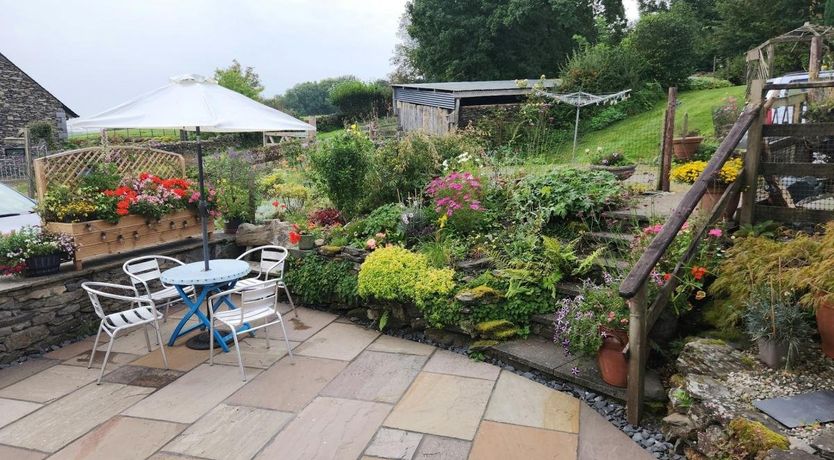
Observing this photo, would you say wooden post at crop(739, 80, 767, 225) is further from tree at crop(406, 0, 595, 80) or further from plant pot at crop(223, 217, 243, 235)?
tree at crop(406, 0, 595, 80)

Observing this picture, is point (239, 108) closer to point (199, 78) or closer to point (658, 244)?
point (199, 78)

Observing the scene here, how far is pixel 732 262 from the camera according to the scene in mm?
3520

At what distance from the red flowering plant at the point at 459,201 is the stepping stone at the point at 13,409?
12.2 feet

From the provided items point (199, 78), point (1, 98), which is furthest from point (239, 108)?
point (1, 98)

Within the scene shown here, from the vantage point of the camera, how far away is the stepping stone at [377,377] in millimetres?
3713

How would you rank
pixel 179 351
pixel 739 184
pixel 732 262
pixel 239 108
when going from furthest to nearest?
pixel 179 351 → pixel 239 108 → pixel 739 184 → pixel 732 262

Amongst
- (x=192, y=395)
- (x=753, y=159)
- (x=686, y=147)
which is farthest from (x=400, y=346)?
(x=686, y=147)

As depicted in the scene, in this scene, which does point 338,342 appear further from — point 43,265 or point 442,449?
point 43,265

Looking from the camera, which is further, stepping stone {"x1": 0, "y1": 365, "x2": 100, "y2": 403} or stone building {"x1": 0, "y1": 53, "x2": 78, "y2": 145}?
stone building {"x1": 0, "y1": 53, "x2": 78, "y2": 145}

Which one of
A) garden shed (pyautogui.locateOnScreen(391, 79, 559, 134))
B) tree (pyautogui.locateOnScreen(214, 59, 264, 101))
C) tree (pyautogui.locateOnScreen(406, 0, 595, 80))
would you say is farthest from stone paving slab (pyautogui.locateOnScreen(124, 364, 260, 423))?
tree (pyautogui.locateOnScreen(214, 59, 264, 101))

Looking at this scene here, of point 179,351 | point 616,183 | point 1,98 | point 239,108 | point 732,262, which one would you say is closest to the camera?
point 732,262

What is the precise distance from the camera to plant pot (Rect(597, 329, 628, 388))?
11.0 feet

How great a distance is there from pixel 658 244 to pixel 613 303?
578 mm

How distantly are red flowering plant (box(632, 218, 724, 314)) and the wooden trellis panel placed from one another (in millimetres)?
5388
